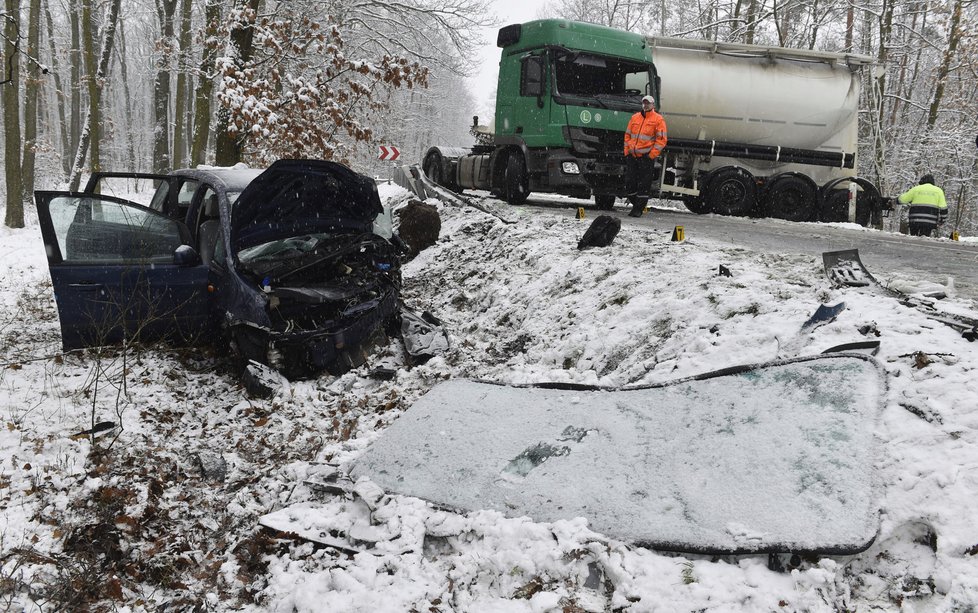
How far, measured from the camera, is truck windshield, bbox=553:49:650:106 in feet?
36.0

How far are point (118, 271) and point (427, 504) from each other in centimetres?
402

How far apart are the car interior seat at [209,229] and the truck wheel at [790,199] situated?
11.2m

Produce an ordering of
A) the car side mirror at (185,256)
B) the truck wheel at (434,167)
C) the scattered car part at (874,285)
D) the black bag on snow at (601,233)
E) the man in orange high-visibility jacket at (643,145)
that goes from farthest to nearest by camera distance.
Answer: the truck wheel at (434,167) < the man in orange high-visibility jacket at (643,145) < the black bag on snow at (601,233) < the car side mirror at (185,256) < the scattered car part at (874,285)

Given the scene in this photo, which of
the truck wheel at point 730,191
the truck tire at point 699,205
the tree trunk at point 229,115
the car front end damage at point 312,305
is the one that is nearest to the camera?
the car front end damage at point 312,305

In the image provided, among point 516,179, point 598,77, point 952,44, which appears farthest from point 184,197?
point 952,44

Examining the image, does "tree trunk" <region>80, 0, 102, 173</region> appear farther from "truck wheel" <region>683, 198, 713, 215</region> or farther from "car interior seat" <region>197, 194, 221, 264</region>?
"truck wheel" <region>683, 198, 713, 215</region>

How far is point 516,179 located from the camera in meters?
12.2

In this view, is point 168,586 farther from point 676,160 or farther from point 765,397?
point 676,160

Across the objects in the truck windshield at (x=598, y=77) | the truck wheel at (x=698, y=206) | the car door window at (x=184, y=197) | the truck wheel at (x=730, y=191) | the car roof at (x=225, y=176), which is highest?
the truck windshield at (x=598, y=77)

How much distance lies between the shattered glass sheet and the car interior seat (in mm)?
3230

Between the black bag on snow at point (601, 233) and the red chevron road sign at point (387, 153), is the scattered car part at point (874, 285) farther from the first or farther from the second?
the red chevron road sign at point (387, 153)

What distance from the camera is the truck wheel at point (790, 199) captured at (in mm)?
13242

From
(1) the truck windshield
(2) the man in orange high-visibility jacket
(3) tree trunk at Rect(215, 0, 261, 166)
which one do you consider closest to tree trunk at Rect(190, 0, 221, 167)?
(3) tree trunk at Rect(215, 0, 261, 166)

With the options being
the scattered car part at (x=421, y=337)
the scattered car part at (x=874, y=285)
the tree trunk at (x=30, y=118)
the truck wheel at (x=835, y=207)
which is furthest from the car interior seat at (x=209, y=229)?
the tree trunk at (x=30, y=118)
